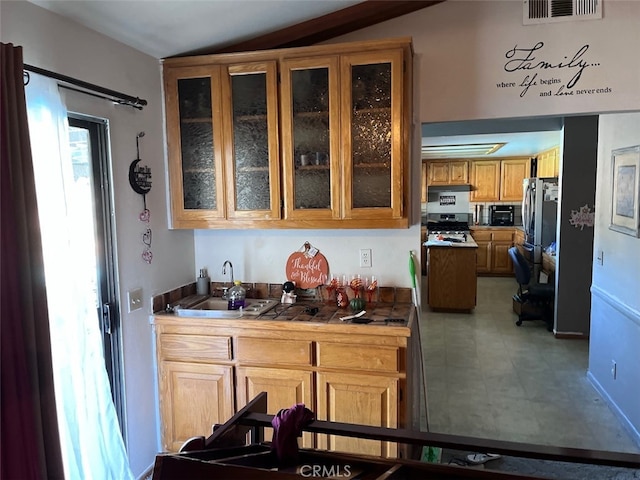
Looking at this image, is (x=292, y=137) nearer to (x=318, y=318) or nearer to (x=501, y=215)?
(x=318, y=318)

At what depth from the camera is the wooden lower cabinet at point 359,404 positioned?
92.1 inches

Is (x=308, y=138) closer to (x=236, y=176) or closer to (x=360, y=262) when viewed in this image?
(x=236, y=176)

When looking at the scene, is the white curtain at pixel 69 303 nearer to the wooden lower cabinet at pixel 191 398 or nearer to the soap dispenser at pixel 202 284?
the wooden lower cabinet at pixel 191 398

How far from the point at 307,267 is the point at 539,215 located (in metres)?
4.32

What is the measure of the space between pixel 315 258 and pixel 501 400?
75.0 inches

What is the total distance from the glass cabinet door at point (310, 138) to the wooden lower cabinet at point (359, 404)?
2.93 feet

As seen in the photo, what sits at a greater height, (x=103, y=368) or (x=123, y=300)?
(x=123, y=300)

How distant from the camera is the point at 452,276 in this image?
593 cm

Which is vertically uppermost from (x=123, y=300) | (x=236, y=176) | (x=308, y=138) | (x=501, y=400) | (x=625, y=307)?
(x=308, y=138)

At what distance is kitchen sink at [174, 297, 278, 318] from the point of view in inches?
101

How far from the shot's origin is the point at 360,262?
2.86 metres

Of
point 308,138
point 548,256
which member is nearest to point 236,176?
point 308,138

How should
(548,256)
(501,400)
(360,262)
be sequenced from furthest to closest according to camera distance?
(548,256) → (501,400) → (360,262)

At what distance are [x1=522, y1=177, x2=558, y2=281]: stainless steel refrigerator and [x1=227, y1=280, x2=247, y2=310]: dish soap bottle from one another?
458 centimetres
